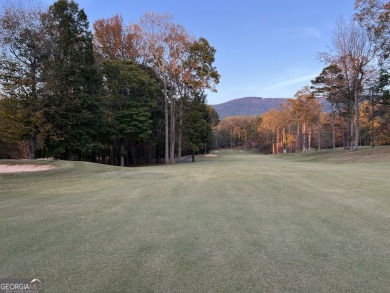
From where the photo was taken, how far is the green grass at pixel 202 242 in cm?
276

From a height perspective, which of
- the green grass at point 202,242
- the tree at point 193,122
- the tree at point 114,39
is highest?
the tree at point 114,39

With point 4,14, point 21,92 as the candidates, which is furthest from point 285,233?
point 4,14

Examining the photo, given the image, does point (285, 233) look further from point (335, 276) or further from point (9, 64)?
point (9, 64)

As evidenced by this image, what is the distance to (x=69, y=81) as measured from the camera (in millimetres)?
21328

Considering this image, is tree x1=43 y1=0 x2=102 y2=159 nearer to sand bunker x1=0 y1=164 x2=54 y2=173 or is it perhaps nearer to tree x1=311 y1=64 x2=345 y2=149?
sand bunker x1=0 y1=164 x2=54 y2=173

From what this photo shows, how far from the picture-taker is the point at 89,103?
21906mm

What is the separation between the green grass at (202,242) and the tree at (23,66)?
14.0 meters

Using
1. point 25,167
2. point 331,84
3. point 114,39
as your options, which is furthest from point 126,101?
point 331,84

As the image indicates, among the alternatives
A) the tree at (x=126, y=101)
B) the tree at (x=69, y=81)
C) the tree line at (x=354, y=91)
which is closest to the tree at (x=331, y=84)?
the tree line at (x=354, y=91)

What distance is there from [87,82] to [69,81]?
1.92 m

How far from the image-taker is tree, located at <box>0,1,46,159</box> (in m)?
18.8

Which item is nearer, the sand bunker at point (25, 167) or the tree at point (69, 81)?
the sand bunker at point (25, 167)

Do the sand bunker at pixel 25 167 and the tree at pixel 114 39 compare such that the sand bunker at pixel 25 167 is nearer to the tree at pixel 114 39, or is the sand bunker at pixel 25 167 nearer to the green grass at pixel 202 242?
the green grass at pixel 202 242

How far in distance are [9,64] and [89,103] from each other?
5.79 meters
